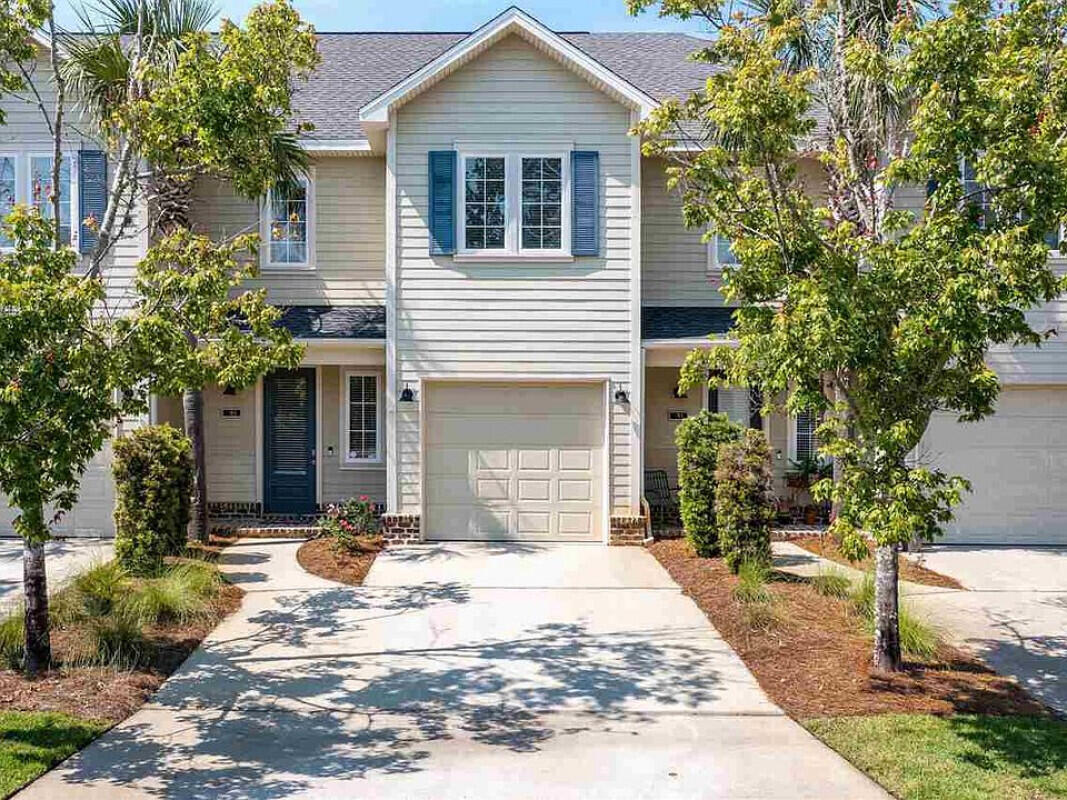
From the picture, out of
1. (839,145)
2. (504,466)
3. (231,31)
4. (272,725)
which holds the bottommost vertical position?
(272,725)

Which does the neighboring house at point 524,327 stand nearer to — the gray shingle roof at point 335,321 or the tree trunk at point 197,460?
the gray shingle roof at point 335,321

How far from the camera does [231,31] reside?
7930 mm

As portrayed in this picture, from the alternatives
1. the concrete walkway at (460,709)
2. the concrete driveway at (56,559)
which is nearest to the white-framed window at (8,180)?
the concrete driveway at (56,559)

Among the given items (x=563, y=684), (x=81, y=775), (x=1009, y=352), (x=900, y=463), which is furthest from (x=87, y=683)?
(x=1009, y=352)

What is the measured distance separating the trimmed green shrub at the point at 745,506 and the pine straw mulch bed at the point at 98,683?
6116 millimetres

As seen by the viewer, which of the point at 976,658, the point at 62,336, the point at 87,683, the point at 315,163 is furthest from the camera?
the point at 315,163

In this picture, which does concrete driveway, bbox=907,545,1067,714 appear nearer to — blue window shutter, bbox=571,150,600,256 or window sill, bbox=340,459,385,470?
blue window shutter, bbox=571,150,600,256

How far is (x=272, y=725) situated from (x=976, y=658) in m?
6.31

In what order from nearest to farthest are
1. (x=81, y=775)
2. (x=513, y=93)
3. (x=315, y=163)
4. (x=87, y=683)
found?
1. (x=81, y=775)
2. (x=87, y=683)
3. (x=513, y=93)
4. (x=315, y=163)

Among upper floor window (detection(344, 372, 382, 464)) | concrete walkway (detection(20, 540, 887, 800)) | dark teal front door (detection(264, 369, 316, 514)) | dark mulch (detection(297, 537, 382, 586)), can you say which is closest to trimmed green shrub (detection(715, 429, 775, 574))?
concrete walkway (detection(20, 540, 887, 800))

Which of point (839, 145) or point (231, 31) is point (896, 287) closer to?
point (839, 145)

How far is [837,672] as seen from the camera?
7.28 m

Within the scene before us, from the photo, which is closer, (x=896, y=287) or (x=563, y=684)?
(x=896, y=287)

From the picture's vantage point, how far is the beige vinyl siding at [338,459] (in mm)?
14188
